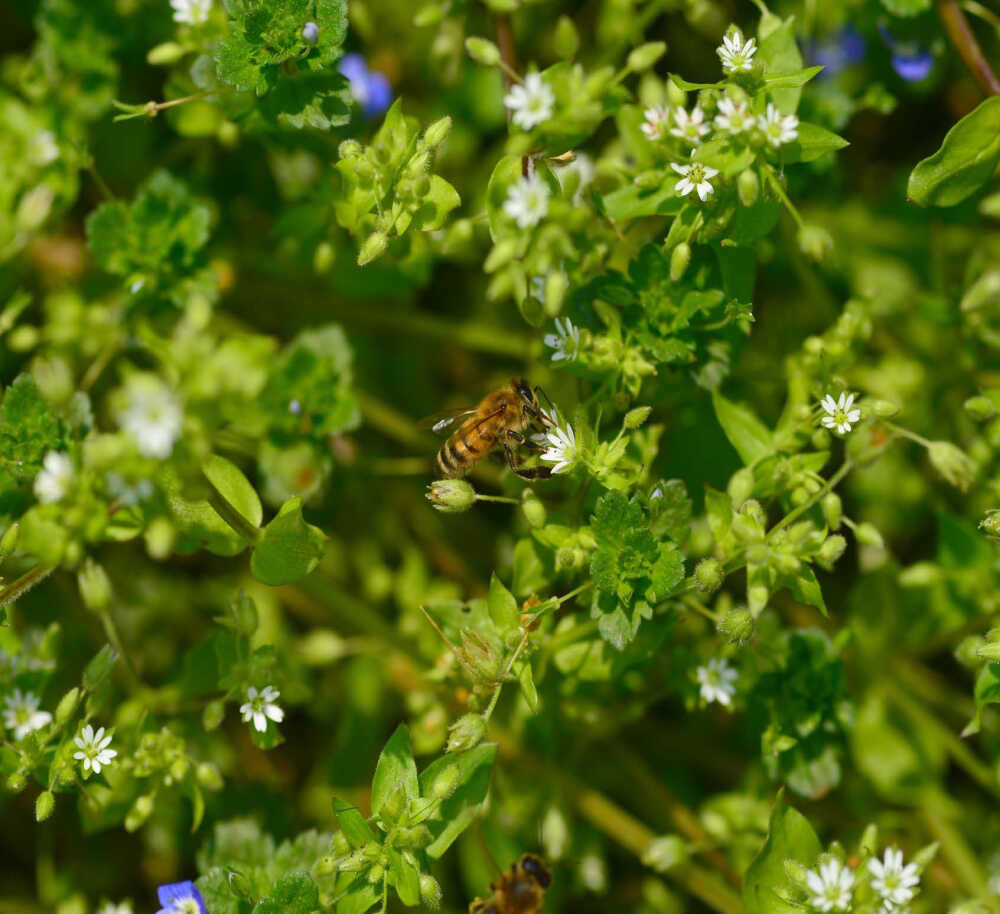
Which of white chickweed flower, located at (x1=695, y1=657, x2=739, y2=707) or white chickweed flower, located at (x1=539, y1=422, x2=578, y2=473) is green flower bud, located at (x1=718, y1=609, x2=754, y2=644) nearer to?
white chickweed flower, located at (x1=695, y1=657, x2=739, y2=707)

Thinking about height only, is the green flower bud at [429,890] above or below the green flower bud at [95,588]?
below

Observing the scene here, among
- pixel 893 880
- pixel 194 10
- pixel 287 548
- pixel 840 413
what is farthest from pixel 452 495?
pixel 194 10

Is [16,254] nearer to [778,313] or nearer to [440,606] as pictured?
[440,606]

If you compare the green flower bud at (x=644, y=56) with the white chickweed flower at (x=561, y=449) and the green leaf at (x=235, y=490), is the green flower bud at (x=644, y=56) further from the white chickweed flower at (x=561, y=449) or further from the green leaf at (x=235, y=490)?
the green leaf at (x=235, y=490)

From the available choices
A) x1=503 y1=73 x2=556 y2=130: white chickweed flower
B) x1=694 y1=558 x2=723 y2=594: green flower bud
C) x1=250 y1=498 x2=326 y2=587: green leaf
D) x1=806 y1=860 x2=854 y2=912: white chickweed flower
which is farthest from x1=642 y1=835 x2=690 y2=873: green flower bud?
x1=503 y1=73 x2=556 y2=130: white chickweed flower

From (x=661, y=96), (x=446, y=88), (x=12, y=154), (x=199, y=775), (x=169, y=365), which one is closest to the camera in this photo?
(x=169, y=365)

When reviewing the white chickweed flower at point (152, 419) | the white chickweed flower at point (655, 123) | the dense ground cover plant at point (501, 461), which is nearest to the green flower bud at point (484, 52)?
the dense ground cover plant at point (501, 461)

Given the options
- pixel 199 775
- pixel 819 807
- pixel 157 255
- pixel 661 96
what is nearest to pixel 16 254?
pixel 157 255
